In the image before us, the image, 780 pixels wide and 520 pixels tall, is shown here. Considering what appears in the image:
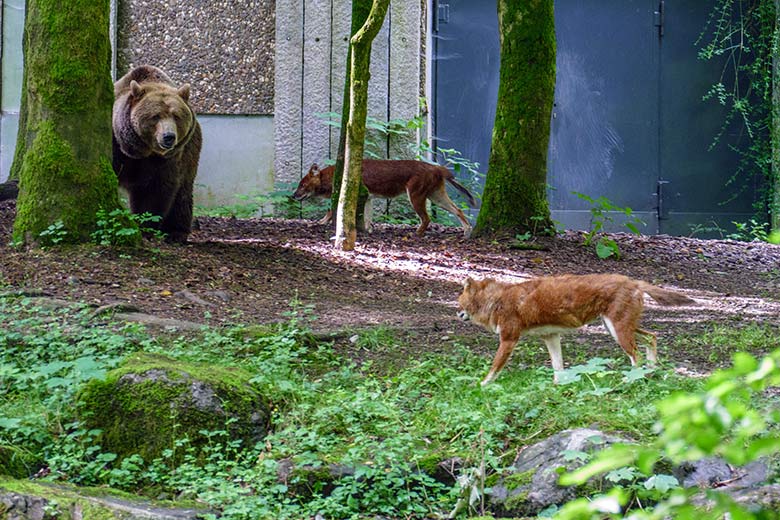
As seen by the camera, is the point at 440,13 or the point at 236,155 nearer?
the point at 236,155

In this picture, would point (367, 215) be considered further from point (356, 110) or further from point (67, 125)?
point (67, 125)

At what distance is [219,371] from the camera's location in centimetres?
543

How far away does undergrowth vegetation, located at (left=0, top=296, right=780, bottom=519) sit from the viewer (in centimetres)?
458

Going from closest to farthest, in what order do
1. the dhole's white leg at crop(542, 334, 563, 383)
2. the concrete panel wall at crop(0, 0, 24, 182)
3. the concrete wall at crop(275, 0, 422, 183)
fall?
the dhole's white leg at crop(542, 334, 563, 383) < the concrete wall at crop(275, 0, 422, 183) < the concrete panel wall at crop(0, 0, 24, 182)

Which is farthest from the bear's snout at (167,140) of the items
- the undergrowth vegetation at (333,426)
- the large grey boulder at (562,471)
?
the large grey boulder at (562,471)

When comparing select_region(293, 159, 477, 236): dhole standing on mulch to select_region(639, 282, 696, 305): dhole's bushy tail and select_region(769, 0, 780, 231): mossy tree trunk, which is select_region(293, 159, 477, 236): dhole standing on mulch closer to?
select_region(769, 0, 780, 231): mossy tree trunk

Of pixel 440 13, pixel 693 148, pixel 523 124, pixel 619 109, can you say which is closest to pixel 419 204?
pixel 523 124

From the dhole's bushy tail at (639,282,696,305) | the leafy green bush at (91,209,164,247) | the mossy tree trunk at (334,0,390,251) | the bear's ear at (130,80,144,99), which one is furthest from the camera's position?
the mossy tree trunk at (334,0,390,251)

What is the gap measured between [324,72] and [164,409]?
33.0 ft

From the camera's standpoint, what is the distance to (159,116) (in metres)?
10.1

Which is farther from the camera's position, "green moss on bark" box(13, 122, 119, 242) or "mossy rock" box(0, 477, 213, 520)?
"green moss on bark" box(13, 122, 119, 242)

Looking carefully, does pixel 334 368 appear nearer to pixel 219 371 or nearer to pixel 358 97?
pixel 219 371

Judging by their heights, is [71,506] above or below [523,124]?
below

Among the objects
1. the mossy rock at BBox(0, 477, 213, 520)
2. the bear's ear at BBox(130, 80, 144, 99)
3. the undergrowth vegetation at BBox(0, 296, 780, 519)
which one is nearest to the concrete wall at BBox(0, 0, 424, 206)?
the bear's ear at BBox(130, 80, 144, 99)
